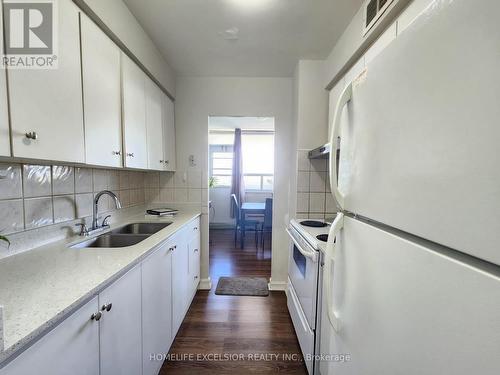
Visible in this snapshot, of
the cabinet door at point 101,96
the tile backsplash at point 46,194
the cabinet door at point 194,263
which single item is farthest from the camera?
the cabinet door at point 194,263

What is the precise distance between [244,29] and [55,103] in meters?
1.35

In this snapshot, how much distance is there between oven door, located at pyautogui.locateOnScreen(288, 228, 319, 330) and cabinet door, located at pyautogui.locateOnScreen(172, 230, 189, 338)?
91 cm

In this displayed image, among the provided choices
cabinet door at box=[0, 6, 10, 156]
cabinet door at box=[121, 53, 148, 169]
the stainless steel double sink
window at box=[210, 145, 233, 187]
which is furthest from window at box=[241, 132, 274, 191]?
cabinet door at box=[0, 6, 10, 156]

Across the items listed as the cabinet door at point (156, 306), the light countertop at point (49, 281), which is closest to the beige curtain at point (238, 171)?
the cabinet door at point (156, 306)

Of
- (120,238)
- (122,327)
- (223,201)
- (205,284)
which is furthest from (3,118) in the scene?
(223,201)

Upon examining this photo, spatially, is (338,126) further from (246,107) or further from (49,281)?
Result: (246,107)

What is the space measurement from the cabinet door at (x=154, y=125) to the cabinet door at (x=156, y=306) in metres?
0.84

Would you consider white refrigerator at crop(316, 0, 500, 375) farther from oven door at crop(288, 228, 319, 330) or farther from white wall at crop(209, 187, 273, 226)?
white wall at crop(209, 187, 273, 226)

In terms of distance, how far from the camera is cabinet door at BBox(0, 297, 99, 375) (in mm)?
556

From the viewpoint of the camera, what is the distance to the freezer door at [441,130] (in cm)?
35

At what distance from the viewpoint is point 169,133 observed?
233 cm

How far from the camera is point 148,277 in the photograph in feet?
3.91

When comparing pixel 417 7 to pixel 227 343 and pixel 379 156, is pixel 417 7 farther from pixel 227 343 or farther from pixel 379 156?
pixel 227 343

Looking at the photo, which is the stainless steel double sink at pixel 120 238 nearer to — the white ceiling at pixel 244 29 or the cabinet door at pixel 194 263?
the cabinet door at pixel 194 263
